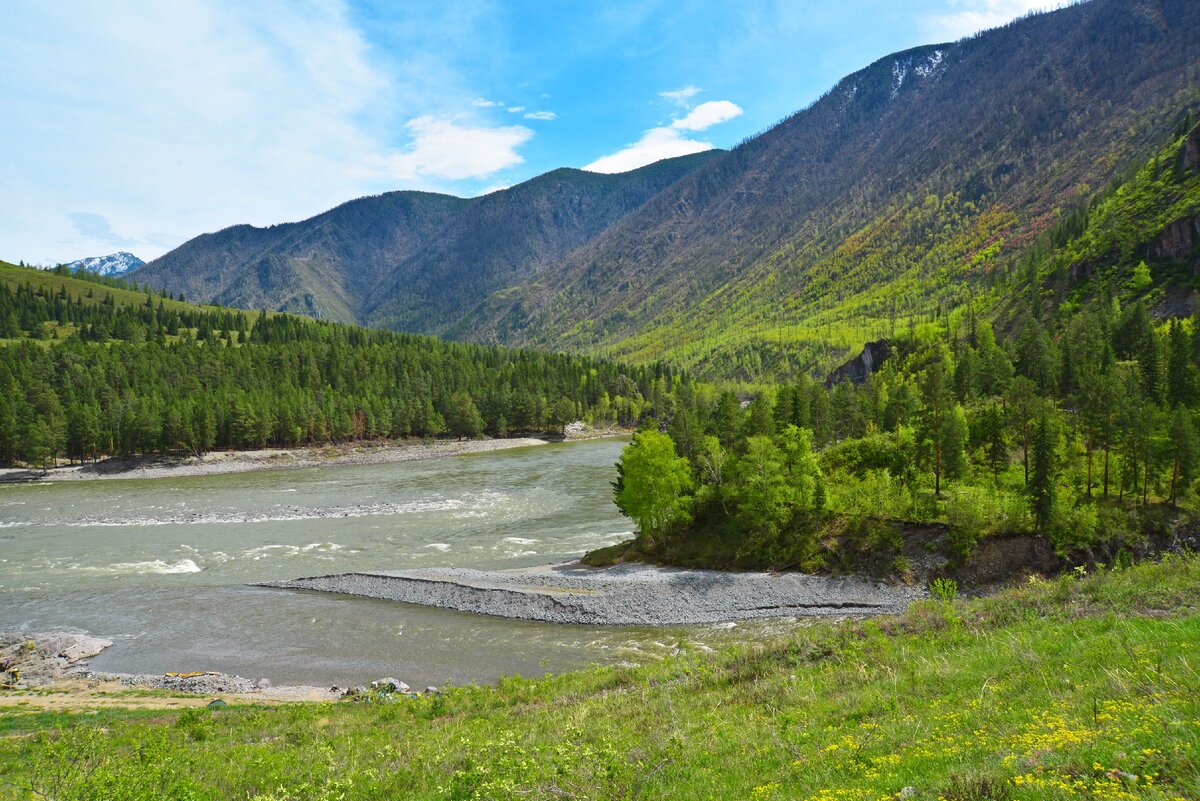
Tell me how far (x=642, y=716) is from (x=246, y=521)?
228 feet

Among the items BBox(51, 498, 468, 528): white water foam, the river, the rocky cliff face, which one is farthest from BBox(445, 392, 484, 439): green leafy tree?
the rocky cliff face

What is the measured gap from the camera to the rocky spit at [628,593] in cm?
4216

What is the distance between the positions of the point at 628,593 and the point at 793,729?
3064 centimetres

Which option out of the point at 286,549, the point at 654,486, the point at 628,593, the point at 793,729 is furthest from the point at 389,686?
the point at 286,549

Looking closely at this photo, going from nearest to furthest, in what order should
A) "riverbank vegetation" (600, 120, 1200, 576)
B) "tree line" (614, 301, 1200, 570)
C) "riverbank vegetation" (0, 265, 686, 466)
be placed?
"riverbank vegetation" (600, 120, 1200, 576)
"tree line" (614, 301, 1200, 570)
"riverbank vegetation" (0, 265, 686, 466)

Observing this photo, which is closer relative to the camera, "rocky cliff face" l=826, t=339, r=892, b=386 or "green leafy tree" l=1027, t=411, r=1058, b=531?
"green leafy tree" l=1027, t=411, r=1058, b=531

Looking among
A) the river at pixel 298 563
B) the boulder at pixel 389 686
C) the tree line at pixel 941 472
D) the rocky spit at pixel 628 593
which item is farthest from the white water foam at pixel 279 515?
the boulder at pixel 389 686

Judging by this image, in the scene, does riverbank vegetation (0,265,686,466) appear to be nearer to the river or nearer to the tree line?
the river

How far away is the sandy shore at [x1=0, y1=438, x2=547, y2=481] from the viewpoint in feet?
393

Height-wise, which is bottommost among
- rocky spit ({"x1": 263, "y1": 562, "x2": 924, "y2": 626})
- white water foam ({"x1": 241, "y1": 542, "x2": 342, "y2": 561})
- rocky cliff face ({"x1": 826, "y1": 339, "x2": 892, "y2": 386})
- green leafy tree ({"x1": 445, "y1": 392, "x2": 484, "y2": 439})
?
rocky spit ({"x1": 263, "y1": 562, "x2": 924, "y2": 626})

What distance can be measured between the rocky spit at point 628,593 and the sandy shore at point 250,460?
90.6m

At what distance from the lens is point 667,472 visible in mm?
52906

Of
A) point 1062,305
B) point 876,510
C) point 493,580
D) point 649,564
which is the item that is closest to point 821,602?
point 876,510

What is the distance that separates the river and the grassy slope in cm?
1034
